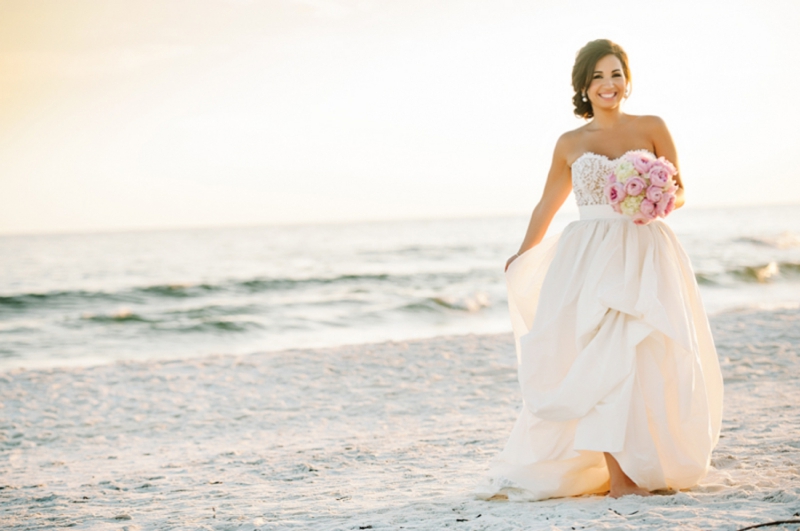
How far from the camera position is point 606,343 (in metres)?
3.15

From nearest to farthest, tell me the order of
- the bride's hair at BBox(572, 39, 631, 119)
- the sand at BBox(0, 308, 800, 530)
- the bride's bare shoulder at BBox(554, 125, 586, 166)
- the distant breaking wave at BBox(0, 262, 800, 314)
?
the sand at BBox(0, 308, 800, 530) < the bride's hair at BBox(572, 39, 631, 119) < the bride's bare shoulder at BBox(554, 125, 586, 166) < the distant breaking wave at BBox(0, 262, 800, 314)

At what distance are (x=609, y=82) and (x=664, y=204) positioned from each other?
2.34 feet

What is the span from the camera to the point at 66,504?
4.12 meters

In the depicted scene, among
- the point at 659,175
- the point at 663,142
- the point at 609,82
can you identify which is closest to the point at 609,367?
the point at 659,175

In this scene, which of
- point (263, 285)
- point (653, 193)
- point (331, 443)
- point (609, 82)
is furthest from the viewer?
point (263, 285)

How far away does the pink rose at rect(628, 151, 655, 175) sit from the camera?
3105mm

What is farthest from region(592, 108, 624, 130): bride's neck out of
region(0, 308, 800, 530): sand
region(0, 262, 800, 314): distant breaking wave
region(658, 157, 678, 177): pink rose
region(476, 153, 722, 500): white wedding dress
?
region(0, 262, 800, 314): distant breaking wave

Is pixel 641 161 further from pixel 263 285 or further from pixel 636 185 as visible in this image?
pixel 263 285

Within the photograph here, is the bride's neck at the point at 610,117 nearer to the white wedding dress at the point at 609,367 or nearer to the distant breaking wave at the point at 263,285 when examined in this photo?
the white wedding dress at the point at 609,367

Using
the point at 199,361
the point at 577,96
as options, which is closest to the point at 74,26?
the point at 199,361

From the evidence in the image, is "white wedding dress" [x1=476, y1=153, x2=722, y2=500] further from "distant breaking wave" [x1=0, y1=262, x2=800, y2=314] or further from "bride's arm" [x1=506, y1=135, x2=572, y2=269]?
"distant breaking wave" [x1=0, y1=262, x2=800, y2=314]

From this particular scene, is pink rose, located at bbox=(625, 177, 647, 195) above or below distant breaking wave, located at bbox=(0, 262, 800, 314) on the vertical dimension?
above

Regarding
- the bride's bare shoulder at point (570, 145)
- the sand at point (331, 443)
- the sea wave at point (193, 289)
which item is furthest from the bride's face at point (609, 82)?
the sea wave at point (193, 289)

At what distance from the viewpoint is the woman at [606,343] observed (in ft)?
10.2
